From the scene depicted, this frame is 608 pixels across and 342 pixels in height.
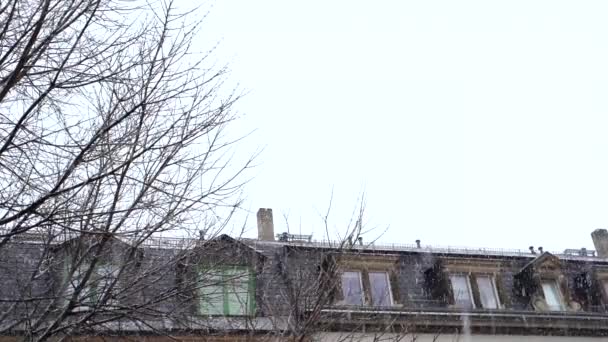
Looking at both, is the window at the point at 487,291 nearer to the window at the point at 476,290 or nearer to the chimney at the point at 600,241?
the window at the point at 476,290

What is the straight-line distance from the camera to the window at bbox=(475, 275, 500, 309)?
18.6 meters

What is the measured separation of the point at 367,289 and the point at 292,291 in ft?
22.0

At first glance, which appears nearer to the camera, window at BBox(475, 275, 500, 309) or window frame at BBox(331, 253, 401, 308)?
window frame at BBox(331, 253, 401, 308)

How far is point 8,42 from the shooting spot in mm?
6820

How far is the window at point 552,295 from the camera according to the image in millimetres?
19156

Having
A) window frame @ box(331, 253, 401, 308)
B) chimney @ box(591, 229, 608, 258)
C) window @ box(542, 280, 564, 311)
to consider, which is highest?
chimney @ box(591, 229, 608, 258)

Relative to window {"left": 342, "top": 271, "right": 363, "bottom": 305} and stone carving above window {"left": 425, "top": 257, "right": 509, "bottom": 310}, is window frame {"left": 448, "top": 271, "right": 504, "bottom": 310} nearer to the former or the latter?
stone carving above window {"left": 425, "top": 257, "right": 509, "bottom": 310}

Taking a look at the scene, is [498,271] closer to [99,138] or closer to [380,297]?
[380,297]

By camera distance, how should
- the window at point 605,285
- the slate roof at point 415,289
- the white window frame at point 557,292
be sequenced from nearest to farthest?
the slate roof at point 415,289 < the white window frame at point 557,292 < the window at point 605,285

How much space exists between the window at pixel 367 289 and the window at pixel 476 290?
180cm

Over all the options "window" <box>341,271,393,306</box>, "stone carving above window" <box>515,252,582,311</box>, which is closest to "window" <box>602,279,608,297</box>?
"stone carving above window" <box>515,252,582,311</box>

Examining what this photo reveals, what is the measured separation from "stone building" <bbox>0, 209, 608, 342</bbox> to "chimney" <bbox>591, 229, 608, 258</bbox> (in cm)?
3

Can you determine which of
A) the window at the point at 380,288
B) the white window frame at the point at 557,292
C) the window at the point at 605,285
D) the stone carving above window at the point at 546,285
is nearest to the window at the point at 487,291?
the stone carving above window at the point at 546,285

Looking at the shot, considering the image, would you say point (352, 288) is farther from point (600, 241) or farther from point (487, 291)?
point (600, 241)
